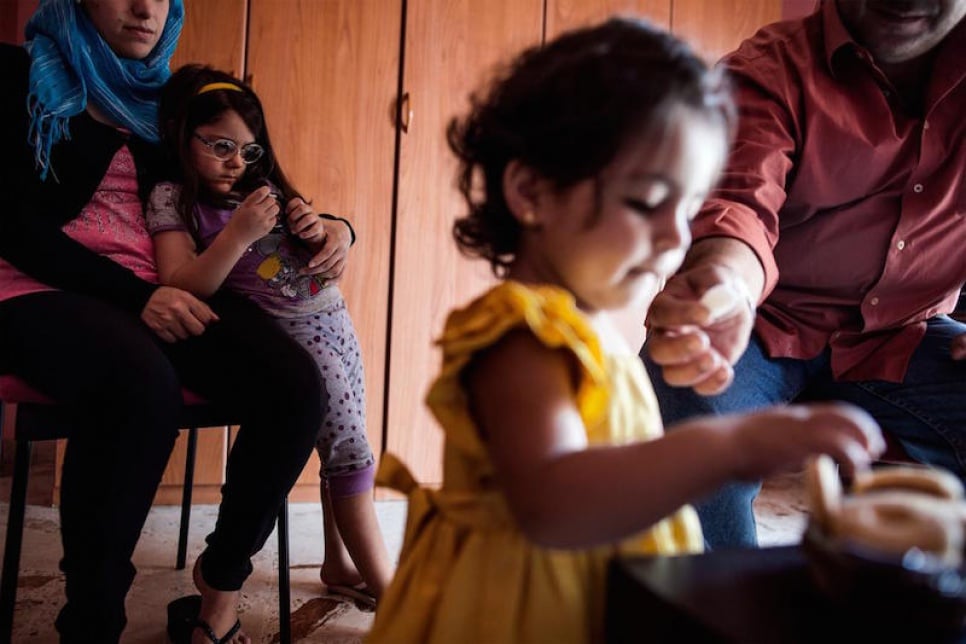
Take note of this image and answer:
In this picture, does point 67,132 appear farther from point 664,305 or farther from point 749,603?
point 749,603

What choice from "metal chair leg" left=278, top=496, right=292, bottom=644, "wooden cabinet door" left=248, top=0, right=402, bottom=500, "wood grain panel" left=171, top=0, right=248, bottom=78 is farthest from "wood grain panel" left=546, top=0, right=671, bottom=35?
"metal chair leg" left=278, top=496, right=292, bottom=644

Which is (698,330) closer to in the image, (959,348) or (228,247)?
(959,348)

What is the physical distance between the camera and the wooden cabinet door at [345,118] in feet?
7.36

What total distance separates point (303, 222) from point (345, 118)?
3.17 ft

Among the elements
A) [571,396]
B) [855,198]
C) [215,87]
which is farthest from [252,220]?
[855,198]

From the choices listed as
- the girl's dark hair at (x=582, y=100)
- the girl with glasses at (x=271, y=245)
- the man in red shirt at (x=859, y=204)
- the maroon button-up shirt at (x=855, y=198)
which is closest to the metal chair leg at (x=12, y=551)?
the girl with glasses at (x=271, y=245)

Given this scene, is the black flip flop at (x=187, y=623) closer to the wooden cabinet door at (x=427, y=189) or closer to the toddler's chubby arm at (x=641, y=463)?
the toddler's chubby arm at (x=641, y=463)

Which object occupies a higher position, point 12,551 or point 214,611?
point 12,551

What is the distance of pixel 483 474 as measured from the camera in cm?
64

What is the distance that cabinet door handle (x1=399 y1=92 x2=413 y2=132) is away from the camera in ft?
7.66

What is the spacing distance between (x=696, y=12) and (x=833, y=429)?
7.78ft

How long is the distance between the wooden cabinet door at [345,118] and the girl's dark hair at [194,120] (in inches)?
29.9

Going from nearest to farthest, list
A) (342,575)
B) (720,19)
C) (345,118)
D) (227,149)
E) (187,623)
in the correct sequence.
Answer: (187,623), (227,149), (342,575), (345,118), (720,19)

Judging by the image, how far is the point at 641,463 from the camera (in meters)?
0.53
